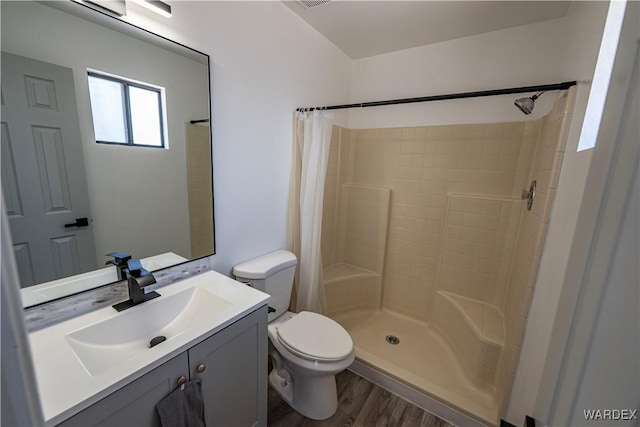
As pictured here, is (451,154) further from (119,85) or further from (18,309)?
(18,309)

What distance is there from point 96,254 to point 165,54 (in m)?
0.92

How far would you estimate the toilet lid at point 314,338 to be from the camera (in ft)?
4.52

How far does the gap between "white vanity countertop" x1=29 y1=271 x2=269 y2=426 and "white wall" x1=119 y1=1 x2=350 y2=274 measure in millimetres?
457

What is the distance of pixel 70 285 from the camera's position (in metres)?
0.97

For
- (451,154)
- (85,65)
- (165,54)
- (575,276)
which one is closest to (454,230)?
(451,154)

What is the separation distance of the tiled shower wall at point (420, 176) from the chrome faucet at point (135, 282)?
155cm

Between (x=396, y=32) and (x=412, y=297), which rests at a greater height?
(x=396, y=32)

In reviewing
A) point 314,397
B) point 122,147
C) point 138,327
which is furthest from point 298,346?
point 122,147

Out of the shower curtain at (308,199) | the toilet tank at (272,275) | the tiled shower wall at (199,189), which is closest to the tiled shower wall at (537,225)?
the shower curtain at (308,199)

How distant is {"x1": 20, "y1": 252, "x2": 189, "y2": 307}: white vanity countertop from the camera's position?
0.89 metres

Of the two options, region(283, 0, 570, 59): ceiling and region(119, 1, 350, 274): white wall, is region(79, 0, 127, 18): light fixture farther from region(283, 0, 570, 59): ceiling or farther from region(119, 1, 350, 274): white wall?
region(283, 0, 570, 59): ceiling

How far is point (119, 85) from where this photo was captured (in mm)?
1048

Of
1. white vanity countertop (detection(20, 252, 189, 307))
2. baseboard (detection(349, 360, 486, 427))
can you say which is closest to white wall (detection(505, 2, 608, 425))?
baseboard (detection(349, 360, 486, 427))

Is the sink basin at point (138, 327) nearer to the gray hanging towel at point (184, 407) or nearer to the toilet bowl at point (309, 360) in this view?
the gray hanging towel at point (184, 407)
